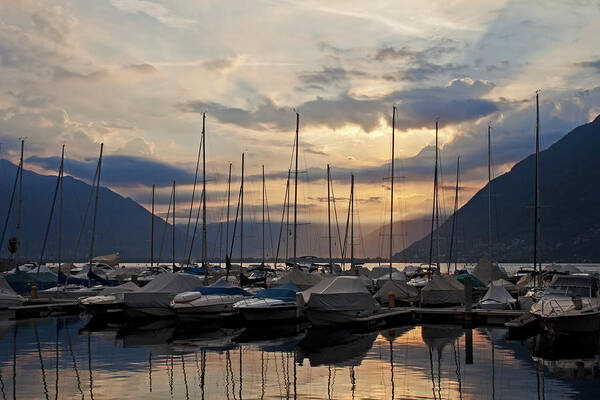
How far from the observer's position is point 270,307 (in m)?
33.8

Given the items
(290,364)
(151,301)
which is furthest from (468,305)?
(151,301)

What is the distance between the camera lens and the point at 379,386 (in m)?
18.8

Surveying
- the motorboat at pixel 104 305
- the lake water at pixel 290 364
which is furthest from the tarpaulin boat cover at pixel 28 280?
the lake water at pixel 290 364

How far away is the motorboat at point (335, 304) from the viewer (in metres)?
32.5

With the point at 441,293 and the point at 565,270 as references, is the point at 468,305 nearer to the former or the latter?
the point at 441,293

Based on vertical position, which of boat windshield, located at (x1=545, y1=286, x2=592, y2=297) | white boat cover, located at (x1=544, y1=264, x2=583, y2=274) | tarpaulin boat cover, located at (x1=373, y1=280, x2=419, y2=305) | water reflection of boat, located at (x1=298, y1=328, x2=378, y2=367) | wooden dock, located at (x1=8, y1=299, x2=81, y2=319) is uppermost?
white boat cover, located at (x1=544, y1=264, x2=583, y2=274)

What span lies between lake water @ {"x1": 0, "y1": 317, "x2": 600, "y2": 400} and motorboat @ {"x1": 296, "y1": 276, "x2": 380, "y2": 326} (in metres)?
0.76

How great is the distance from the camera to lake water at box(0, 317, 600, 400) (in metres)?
18.2

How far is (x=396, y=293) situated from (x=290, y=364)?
23.9m

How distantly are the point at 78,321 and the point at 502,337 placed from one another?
25.3 meters

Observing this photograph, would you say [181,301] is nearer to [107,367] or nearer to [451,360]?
[107,367]

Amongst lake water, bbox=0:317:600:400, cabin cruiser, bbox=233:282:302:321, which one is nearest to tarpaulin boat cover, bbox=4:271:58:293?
lake water, bbox=0:317:600:400

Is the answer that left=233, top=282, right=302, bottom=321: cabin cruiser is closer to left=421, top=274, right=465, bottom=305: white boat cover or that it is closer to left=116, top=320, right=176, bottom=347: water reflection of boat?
left=116, top=320, right=176, bottom=347: water reflection of boat

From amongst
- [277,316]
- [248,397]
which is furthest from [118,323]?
[248,397]
